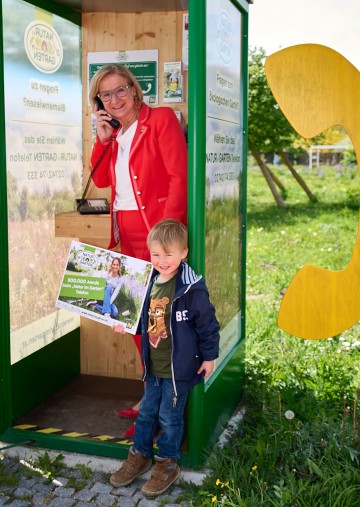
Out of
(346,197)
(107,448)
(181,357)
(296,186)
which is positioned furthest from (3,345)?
(296,186)

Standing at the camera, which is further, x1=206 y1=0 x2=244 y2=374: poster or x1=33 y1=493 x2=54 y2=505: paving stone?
x1=206 y1=0 x2=244 y2=374: poster

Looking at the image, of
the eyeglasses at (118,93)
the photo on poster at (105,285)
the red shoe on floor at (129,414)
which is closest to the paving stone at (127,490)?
the red shoe on floor at (129,414)

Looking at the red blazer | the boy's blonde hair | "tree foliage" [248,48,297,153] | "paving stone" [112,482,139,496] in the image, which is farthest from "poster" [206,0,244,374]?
"tree foliage" [248,48,297,153]

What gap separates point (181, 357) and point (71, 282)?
0.86 meters

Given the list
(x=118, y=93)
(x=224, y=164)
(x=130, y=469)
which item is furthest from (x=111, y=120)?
(x=130, y=469)

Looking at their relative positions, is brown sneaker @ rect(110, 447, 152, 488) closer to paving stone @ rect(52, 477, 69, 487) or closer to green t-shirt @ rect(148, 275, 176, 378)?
paving stone @ rect(52, 477, 69, 487)

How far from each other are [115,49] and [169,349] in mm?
2245

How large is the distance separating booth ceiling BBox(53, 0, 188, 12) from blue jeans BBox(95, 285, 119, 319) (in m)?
1.84

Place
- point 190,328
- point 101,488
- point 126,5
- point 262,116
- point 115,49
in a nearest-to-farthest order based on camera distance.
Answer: point 190,328 < point 101,488 < point 126,5 < point 115,49 < point 262,116

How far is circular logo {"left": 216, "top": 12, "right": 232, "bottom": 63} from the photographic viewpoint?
416cm

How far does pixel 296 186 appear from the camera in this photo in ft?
65.1

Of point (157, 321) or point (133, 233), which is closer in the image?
point (157, 321)

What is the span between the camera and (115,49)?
5.01 metres

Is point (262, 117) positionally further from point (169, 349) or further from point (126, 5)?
point (169, 349)
